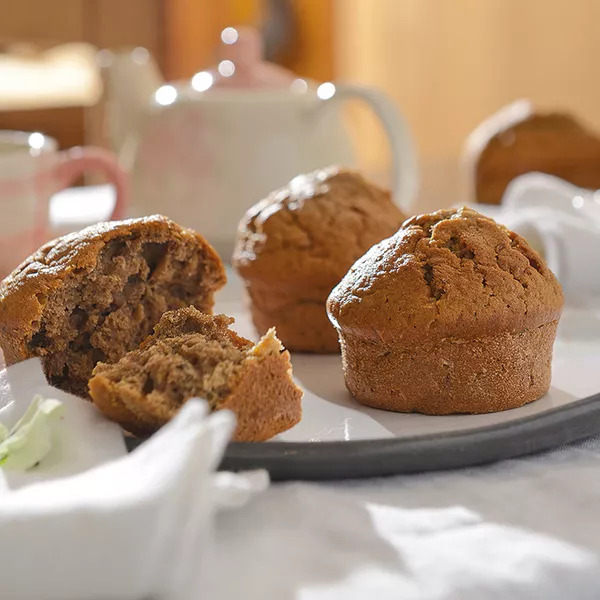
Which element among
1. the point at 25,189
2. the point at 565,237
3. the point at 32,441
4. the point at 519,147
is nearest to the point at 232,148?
the point at 25,189

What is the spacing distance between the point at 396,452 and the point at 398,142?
1212 millimetres

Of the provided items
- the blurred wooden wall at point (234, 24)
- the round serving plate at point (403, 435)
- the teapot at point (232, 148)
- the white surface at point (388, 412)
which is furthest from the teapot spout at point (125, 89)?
the blurred wooden wall at point (234, 24)

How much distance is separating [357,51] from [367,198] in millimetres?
4861

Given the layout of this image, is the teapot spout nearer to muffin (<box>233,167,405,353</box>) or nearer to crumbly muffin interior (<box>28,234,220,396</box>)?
muffin (<box>233,167,405,353</box>)

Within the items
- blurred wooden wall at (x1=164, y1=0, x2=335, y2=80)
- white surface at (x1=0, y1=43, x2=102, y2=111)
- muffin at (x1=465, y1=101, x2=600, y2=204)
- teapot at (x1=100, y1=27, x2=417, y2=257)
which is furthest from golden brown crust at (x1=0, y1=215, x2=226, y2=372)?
blurred wooden wall at (x1=164, y1=0, x2=335, y2=80)

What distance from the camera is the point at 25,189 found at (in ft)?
5.75

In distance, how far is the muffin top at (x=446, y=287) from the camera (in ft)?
3.92

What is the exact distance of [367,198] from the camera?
5.32ft

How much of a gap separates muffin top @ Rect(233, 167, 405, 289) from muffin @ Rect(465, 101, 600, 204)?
1214mm

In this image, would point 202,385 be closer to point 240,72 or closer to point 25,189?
point 25,189

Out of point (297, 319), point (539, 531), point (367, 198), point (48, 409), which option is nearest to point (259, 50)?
point (367, 198)

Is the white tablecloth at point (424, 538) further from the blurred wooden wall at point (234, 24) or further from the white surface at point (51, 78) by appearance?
the blurred wooden wall at point (234, 24)

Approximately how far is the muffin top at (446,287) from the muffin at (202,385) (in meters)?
0.18

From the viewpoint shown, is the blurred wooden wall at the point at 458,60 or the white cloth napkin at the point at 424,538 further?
the blurred wooden wall at the point at 458,60
